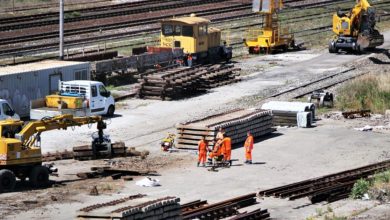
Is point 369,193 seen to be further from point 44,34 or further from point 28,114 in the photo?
point 44,34

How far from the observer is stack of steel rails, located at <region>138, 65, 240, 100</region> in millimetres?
48906

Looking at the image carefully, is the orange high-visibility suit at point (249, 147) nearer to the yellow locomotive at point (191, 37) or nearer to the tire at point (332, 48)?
the yellow locomotive at point (191, 37)

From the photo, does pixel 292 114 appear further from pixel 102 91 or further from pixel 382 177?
pixel 382 177

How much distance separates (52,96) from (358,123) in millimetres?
12897

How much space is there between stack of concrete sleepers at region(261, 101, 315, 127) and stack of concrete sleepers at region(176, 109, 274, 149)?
1879mm

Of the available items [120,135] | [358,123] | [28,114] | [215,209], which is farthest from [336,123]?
[215,209]

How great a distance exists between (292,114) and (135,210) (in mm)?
19058

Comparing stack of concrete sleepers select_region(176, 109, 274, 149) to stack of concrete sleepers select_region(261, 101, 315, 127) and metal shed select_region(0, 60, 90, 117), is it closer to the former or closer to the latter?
stack of concrete sleepers select_region(261, 101, 315, 127)

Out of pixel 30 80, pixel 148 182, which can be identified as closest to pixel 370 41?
pixel 30 80

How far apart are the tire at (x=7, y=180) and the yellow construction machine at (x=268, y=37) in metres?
34.7

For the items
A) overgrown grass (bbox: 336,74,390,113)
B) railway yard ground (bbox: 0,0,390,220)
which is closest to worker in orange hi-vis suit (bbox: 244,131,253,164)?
railway yard ground (bbox: 0,0,390,220)

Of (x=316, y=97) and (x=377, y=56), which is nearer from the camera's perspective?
(x=316, y=97)

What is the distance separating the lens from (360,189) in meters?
31.3

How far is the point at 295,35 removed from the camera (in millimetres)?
72438
